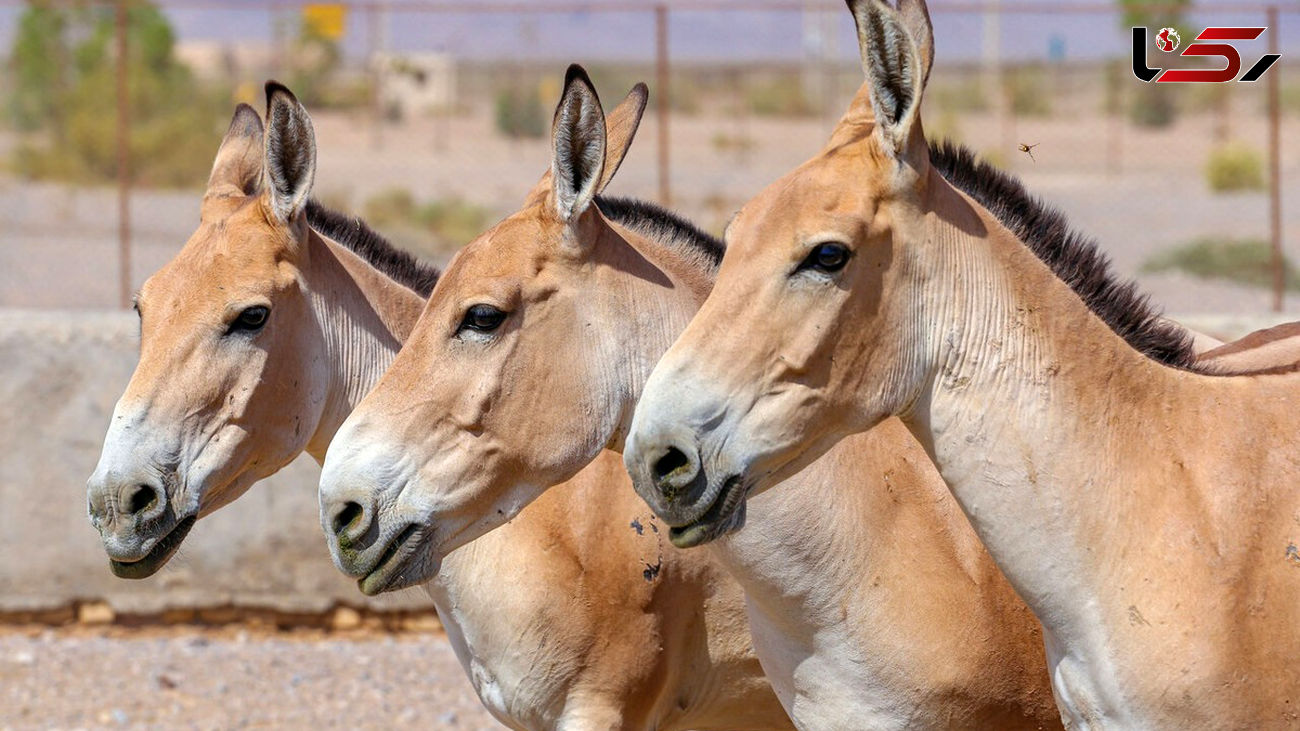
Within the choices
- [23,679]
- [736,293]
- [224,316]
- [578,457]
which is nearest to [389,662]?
[23,679]

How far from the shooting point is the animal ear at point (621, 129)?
3.64 metres

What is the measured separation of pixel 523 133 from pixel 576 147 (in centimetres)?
2896

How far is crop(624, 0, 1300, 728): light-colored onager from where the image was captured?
9.62 ft

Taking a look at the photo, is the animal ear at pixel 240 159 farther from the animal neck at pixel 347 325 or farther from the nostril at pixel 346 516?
the nostril at pixel 346 516

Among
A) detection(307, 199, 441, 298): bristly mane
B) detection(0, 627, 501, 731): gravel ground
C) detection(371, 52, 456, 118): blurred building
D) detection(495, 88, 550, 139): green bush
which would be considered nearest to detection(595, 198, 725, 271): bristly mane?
detection(307, 199, 441, 298): bristly mane

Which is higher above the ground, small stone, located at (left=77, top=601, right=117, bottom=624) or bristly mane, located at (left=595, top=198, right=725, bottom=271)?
bristly mane, located at (left=595, top=198, right=725, bottom=271)

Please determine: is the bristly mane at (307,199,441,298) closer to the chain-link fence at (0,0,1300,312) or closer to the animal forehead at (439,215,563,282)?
the animal forehead at (439,215,563,282)

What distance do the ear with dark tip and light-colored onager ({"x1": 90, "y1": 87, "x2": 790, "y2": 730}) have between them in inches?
67.2

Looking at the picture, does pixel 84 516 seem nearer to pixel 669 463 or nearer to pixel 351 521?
pixel 351 521

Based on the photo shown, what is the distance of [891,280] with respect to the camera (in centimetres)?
300

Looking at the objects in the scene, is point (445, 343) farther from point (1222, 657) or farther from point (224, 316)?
point (1222, 657)

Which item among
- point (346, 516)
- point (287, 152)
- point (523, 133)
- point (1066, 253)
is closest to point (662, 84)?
point (287, 152)

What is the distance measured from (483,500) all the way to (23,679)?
450cm

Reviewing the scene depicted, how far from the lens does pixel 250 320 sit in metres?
4.03
